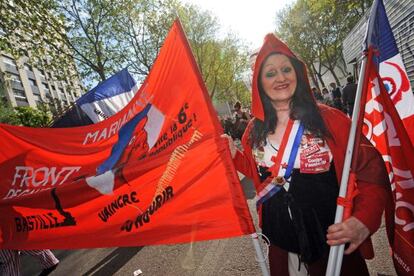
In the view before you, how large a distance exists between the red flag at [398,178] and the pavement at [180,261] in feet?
5.40

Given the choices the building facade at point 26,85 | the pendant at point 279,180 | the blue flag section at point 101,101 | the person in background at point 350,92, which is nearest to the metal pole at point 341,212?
the pendant at point 279,180

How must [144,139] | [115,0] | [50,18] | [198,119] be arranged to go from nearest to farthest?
1. [198,119]
2. [144,139]
3. [50,18]
4. [115,0]

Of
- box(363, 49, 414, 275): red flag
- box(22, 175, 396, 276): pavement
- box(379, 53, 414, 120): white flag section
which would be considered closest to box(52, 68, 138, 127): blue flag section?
box(22, 175, 396, 276): pavement

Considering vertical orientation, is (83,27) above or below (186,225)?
above

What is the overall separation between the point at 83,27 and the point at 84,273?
1644cm

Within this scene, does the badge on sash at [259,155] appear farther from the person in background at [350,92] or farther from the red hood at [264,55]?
the person in background at [350,92]

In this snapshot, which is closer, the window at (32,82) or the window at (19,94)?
the window at (19,94)

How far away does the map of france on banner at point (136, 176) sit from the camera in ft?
7.39

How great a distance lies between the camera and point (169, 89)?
8.29ft

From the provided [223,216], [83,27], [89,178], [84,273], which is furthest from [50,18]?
[223,216]

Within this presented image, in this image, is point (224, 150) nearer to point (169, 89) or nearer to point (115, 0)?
point (169, 89)

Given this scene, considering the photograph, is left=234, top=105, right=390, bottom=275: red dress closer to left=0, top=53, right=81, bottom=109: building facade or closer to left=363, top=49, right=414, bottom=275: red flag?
left=363, top=49, right=414, bottom=275: red flag

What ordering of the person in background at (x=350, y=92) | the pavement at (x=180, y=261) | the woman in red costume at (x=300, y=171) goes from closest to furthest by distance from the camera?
the woman in red costume at (x=300, y=171)
the pavement at (x=180, y=261)
the person in background at (x=350, y=92)

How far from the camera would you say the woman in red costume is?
5.89 ft
